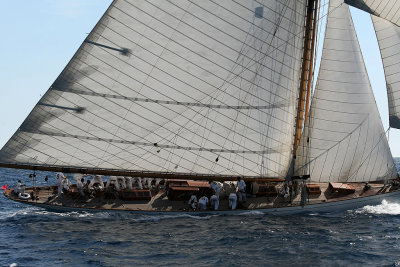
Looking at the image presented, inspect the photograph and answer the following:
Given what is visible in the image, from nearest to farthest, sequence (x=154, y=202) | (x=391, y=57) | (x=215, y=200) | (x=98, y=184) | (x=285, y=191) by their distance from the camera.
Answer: (x=215, y=200)
(x=154, y=202)
(x=391, y=57)
(x=98, y=184)
(x=285, y=191)

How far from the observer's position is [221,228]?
29047 millimetres

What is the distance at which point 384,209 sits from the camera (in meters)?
36.5

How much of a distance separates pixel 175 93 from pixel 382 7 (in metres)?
13.0

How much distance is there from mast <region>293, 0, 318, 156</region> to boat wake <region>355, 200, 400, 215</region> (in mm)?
6826

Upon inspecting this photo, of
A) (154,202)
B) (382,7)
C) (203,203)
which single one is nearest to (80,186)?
(154,202)

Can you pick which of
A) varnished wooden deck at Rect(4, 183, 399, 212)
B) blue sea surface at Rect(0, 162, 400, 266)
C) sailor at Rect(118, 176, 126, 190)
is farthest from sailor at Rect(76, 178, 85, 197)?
sailor at Rect(118, 176, 126, 190)

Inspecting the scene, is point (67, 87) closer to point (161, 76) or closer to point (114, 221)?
point (161, 76)

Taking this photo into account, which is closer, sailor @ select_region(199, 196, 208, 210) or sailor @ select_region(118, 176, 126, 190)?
sailor @ select_region(199, 196, 208, 210)

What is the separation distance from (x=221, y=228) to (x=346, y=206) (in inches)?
407

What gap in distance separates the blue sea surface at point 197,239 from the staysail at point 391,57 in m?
7.02

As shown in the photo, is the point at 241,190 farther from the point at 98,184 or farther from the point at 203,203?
the point at 98,184

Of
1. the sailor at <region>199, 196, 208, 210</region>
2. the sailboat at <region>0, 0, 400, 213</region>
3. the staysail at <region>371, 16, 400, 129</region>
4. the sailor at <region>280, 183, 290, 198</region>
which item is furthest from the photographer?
the sailor at <region>280, 183, 290, 198</region>

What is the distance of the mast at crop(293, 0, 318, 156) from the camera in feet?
107

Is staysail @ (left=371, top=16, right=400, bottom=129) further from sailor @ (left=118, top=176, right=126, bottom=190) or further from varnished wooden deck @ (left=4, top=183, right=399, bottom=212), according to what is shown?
sailor @ (left=118, top=176, right=126, bottom=190)
